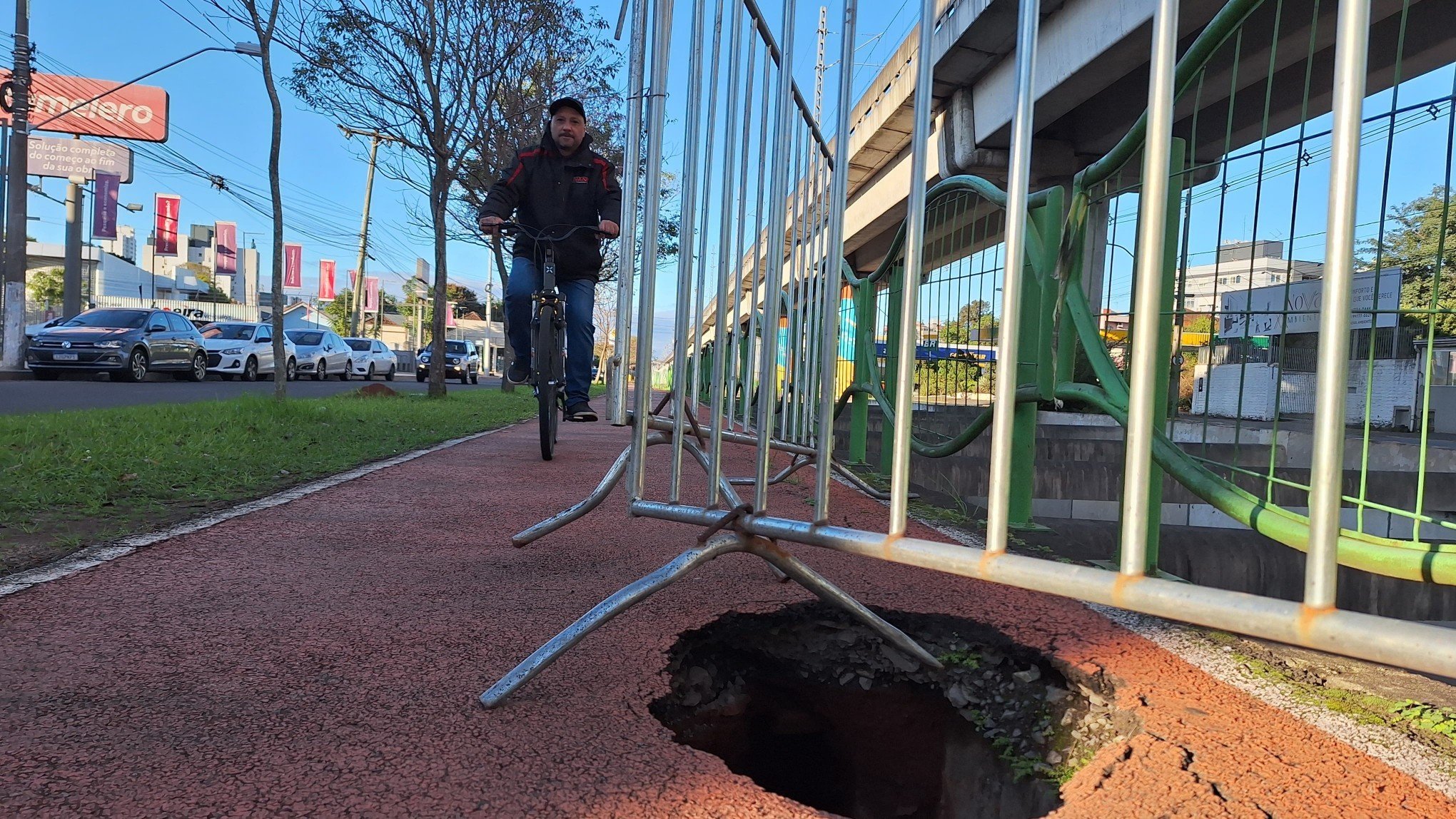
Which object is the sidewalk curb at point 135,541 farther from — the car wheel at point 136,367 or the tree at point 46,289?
the tree at point 46,289

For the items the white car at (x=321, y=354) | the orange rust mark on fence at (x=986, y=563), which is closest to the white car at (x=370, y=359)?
the white car at (x=321, y=354)

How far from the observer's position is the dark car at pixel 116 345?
16000mm

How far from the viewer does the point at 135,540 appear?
9.82 feet

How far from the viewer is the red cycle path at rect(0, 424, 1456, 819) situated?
4.57 ft

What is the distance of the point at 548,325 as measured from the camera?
5.14m

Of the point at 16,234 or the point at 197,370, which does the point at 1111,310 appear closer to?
the point at 197,370

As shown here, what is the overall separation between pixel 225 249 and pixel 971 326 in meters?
83.2

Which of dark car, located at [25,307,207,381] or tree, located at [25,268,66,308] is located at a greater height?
tree, located at [25,268,66,308]

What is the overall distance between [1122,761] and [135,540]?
303 centimetres

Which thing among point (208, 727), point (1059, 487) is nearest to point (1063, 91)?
point (1059, 487)

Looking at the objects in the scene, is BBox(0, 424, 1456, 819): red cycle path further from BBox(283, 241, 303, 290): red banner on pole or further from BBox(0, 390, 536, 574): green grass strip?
BBox(283, 241, 303, 290): red banner on pole

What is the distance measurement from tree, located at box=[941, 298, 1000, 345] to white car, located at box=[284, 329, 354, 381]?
2319 centimetres

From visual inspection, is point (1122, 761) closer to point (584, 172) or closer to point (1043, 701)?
point (1043, 701)

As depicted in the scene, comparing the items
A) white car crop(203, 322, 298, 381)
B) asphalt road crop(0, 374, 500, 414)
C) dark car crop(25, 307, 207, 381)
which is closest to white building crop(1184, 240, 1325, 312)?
asphalt road crop(0, 374, 500, 414)
